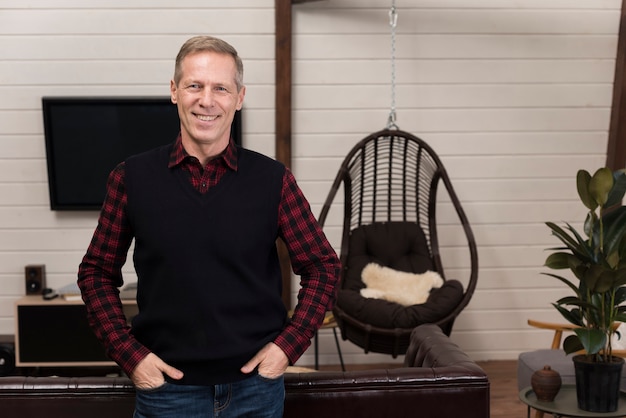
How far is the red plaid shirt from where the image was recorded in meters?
1.70

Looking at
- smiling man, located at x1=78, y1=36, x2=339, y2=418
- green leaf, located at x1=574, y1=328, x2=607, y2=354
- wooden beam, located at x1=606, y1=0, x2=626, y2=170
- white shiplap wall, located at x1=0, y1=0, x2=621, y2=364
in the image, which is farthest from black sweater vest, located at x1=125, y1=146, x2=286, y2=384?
wooden beam, located at x1=606, y1=0, x2=626, y2=170

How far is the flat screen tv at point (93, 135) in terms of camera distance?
15.4ft

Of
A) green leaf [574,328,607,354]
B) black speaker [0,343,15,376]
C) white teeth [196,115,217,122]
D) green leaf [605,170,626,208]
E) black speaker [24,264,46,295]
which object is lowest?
black speaker [0,343,15,376]

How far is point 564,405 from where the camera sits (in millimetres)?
3133

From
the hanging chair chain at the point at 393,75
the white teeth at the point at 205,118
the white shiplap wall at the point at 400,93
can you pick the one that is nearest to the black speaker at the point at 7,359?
the white shiplap wall at the point at 400,93

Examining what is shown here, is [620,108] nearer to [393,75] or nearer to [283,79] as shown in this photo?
[393,75]

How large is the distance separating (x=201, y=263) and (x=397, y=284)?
2.77 metres

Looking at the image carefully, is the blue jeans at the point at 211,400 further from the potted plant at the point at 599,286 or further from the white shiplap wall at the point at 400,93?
the white shiplap wall at the point at 400,93

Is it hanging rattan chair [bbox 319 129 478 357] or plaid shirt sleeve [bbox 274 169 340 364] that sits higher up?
plaid shirt sleeve [bbox 274 169 340 364]

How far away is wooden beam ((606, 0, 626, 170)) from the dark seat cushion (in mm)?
1336

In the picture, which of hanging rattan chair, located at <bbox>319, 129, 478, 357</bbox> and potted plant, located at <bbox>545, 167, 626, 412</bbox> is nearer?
potted plant, located at <bbox>545, 167, 626, 412</bbox>

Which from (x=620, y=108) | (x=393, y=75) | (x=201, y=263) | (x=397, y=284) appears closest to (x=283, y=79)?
(x=393, y=75)

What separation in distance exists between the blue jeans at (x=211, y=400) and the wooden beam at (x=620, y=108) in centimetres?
368

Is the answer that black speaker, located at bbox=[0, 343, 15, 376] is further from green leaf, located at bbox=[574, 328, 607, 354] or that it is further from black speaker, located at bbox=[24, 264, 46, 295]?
green leaf, located at bbox=[574, 328, 607, 354]
